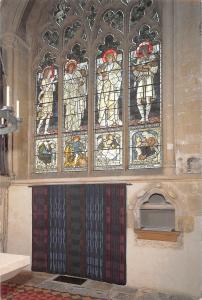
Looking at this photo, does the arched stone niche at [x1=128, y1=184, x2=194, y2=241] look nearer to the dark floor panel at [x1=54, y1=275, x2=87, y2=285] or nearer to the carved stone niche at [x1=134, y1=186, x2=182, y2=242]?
the carved stone niche at [x1=134, y1=186, x2=182, y2=242]

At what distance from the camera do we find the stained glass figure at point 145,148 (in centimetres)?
530

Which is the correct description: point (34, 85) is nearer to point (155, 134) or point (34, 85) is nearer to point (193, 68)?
point (155, 134)

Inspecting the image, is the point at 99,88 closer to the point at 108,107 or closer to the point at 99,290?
the point at 108,107

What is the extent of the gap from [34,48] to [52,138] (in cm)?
206

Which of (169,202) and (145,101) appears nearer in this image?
(169,202)

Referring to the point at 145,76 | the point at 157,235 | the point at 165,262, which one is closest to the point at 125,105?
the point at 145,76

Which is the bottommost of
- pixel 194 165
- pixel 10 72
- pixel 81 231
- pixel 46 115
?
pixel 81 231

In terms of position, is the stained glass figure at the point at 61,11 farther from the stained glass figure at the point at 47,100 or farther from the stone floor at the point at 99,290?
the stone floor at the point at 99,290

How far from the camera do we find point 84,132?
19.5ft

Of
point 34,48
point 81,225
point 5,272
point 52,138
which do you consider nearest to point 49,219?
point 81,225

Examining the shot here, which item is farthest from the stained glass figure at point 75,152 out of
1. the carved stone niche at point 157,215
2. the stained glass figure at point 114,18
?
the stained glass figure at point 114,18

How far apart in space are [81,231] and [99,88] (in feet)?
8.88

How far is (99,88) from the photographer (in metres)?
5.92

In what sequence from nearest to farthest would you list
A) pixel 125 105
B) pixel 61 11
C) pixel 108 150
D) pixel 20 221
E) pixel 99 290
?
pixel 99 290, pixel 125 105, pixel 108 150, pixel 20 221, pixel 61 11
